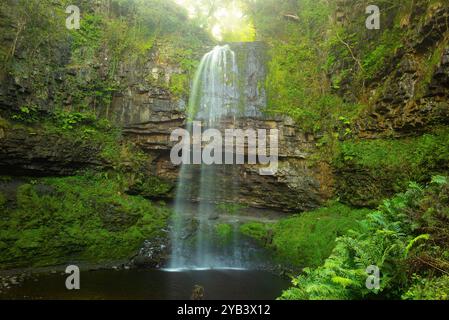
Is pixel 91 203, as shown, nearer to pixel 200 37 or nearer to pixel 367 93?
pixel 200 37

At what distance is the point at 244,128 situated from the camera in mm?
13398

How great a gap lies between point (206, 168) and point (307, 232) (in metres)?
5.09

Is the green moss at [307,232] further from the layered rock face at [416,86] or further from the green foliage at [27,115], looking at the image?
the green foliage at [27,115]

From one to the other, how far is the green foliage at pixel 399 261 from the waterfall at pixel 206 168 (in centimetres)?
695

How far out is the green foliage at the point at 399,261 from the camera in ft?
13.6

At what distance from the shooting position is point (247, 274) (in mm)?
10906

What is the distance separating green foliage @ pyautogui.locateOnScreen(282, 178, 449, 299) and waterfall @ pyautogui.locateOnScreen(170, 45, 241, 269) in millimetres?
6952

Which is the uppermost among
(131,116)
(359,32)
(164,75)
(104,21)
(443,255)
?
(104,21)

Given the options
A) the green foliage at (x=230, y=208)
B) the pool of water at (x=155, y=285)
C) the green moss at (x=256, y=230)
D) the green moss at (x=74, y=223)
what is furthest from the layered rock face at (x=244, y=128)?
the pool of water at (x=155, y=285)

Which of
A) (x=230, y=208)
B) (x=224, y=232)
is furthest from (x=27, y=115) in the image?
(x=230, y=208)

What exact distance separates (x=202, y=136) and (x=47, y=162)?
6.05 m

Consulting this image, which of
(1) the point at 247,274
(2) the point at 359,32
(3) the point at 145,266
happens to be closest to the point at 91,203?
(3) the point at 145,266

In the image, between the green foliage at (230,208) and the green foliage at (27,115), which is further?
the green foliage at (230,208)

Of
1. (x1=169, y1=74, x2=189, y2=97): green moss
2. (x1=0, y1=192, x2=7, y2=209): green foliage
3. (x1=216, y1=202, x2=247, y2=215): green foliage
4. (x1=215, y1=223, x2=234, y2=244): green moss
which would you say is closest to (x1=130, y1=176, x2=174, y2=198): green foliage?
(x1=216, y1=202, x2=247, y2=215): green foliage
